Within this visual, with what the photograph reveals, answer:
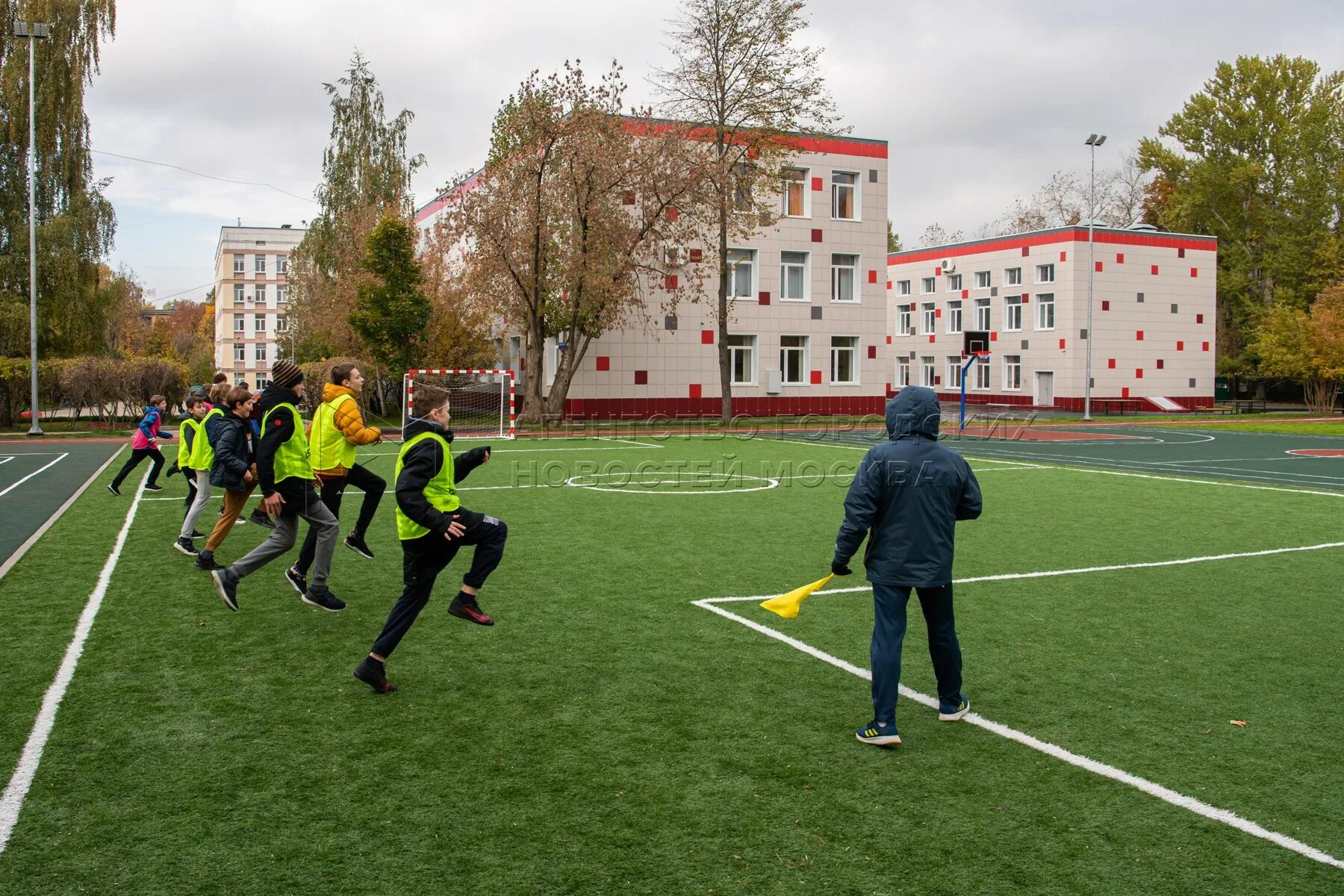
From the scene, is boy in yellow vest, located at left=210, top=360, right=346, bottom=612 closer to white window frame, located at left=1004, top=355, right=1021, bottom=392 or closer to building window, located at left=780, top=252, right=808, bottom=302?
building window, located at left=780, top=252, right=808, bottom=302

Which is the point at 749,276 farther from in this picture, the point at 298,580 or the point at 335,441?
the point at 298,580

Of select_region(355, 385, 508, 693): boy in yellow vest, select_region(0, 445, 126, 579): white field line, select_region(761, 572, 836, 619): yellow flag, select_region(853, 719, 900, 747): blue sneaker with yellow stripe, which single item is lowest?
select_region(853, 719, 900, 747): blue sneaker with yellow stripe

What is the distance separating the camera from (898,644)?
543cm

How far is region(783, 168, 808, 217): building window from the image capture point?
142 feet

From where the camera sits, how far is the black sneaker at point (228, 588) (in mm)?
8125

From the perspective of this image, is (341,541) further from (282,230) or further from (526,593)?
(282,230)

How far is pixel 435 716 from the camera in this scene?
5.81 meters

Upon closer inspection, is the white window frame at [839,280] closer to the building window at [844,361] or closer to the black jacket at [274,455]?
the building window at [844,361]

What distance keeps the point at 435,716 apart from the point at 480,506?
916cm

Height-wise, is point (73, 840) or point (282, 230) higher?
point (282, 230)

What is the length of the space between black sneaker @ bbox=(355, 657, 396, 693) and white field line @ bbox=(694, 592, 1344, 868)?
9.06 feet

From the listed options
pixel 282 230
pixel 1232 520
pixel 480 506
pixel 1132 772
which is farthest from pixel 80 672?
pixel 282 230

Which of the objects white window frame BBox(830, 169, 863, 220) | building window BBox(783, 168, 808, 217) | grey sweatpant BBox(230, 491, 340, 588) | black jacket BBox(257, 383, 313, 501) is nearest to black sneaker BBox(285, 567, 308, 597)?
grey sweatpant BBox(230, 491, 340, 588)

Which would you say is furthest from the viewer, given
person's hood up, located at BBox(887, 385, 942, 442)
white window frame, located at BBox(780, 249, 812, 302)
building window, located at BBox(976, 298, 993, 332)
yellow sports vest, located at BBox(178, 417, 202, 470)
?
building window, located at BBox(976, 298, 993, 332)
